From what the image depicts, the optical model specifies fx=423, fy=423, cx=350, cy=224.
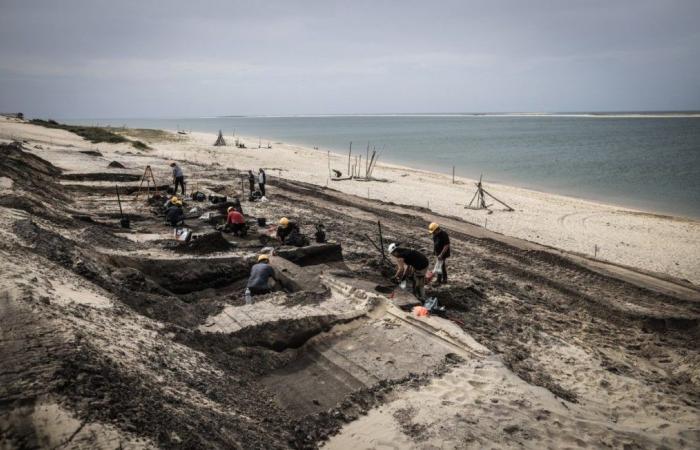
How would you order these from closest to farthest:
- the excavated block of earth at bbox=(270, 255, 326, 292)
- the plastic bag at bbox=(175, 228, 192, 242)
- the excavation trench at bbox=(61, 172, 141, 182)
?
the excavated block of earth at bbox=(270, 255, 326, 292)
the plastic bag at bbox=(175, 228, 192, 242)
the excavation trench at bbox=(61, 172, 141, 182)

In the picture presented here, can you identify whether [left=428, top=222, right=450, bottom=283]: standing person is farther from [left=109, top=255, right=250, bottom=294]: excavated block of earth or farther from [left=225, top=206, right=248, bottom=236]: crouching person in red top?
[left=225, top=206, right=248, bottom=236]: crouching person in red top

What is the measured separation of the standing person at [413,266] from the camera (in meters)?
9.03

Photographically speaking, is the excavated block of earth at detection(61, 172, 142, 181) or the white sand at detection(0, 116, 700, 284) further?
the excavated block of earth at detection(61, 172, 142, 181)

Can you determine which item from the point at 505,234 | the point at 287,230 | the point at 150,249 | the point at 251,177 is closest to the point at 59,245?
the point at 150,249

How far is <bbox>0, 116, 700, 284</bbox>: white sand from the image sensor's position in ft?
48.1

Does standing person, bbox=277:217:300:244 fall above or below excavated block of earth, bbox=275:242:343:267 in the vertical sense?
above

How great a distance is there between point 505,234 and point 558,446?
1271cm

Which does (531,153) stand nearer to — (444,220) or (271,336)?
(444,220)

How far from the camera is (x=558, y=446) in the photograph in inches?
192

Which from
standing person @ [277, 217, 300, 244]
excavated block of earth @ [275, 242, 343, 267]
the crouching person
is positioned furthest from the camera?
standing person @ [277, 217, 300, 244]

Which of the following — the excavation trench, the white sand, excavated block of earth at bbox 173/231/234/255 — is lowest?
the white sand

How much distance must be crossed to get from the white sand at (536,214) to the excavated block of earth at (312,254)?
27.2 ft

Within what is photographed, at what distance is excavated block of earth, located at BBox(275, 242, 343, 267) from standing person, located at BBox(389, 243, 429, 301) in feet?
10.1

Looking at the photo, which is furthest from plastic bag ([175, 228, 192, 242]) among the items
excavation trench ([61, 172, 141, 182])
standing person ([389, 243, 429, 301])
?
excavation trench ([61, 172, 141, 182])
